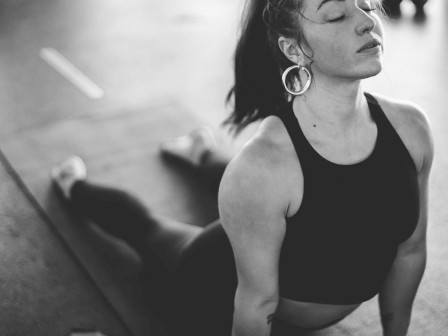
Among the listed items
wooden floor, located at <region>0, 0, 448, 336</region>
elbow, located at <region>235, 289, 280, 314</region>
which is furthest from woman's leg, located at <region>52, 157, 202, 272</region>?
elbow, located at <region>235, 289, 280, 314</region>

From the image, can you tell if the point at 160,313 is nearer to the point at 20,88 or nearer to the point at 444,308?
the point at 444,308

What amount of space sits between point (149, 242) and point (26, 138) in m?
1.32

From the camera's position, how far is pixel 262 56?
4.73ft

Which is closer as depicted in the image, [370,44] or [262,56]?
[370,44]

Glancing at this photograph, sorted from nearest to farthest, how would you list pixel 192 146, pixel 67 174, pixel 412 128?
pixel 412 128
pixel 67 174
pixel 192 146

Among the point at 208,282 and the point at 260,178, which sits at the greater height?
the point at 260,178

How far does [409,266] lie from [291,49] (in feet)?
2.13

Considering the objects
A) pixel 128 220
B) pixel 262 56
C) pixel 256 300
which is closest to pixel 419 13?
pixel 128 220

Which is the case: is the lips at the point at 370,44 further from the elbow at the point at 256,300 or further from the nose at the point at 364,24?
the elbow at the point at 256,300

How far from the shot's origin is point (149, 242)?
1883 mm

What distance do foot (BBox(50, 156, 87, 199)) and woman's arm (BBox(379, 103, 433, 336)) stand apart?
126 centimetres

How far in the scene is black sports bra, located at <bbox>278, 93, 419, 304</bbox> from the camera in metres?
1.31

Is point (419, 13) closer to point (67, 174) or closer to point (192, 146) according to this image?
point (192, 146)

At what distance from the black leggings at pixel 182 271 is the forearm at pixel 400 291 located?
0.26 metres
